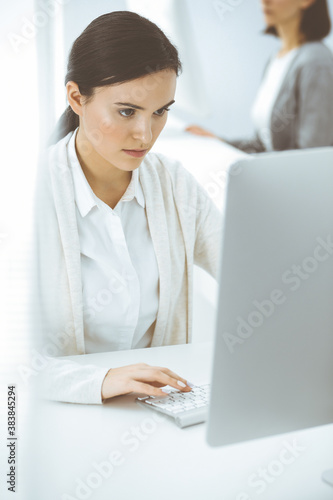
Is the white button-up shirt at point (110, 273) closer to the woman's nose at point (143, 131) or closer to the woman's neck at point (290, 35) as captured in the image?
the woman's nose at point (143, 131)

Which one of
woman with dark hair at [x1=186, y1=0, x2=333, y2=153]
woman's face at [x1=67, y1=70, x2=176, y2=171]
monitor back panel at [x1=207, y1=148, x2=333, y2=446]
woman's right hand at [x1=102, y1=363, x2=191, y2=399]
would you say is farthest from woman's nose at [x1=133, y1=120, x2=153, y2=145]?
woman with dark hair at [x1=186, y1=0, x2=333, y2=153]

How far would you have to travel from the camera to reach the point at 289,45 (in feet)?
12.9

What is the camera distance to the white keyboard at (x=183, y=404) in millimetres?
1056

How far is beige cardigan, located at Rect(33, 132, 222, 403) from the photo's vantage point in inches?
47.7

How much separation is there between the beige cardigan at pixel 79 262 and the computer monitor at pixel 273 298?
1.38 feet

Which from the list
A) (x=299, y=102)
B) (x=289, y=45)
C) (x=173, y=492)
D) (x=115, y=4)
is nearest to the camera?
(x=173, y=492)

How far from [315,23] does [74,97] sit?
2926 mm

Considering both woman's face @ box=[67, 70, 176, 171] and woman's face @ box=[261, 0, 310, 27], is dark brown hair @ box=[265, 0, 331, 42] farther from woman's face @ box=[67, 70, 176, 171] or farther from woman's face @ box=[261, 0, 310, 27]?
woman's face @ box=[67, 70, 176, 171]

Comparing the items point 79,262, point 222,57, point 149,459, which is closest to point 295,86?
point 222,57

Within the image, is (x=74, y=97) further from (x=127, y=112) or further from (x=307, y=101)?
(x=307, y=101)

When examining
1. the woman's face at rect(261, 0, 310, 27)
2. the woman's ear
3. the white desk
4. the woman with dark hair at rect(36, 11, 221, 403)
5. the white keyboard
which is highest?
the woman's face at rect(261, 0, 310, 27)

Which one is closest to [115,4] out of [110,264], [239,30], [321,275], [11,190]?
[110,264]

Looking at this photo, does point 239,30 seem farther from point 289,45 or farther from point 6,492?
point 6,492

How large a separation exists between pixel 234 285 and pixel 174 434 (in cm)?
41
